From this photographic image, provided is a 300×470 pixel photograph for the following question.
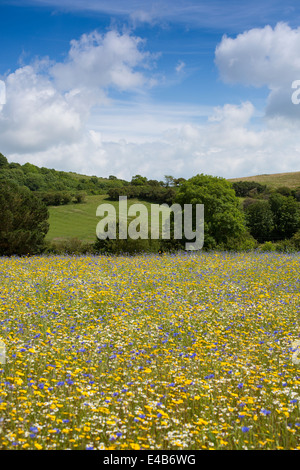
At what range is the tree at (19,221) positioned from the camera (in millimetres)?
26047

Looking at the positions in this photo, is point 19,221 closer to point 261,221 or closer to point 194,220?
point 194,220

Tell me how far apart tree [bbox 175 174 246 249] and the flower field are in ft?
94.4

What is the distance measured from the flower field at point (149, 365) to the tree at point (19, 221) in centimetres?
1611

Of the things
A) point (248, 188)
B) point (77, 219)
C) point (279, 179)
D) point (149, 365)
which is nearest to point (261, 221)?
point (248, 188)

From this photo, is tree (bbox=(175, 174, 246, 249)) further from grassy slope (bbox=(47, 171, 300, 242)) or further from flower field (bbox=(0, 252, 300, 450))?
flower field (bbox=(0, 252, 300, 450))

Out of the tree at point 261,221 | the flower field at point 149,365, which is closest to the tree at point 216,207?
the flower field at point 149,365

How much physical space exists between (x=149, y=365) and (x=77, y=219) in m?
71.0

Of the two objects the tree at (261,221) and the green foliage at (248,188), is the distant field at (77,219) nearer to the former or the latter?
the tree at (261,221)

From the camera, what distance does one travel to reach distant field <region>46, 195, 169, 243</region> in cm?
6488

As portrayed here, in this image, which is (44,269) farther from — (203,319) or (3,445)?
(3,445)

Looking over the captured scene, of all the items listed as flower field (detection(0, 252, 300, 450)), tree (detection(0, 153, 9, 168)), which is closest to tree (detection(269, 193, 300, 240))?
flower field (detection(0, 252, 300, 450))

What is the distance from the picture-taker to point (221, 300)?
919 cm
